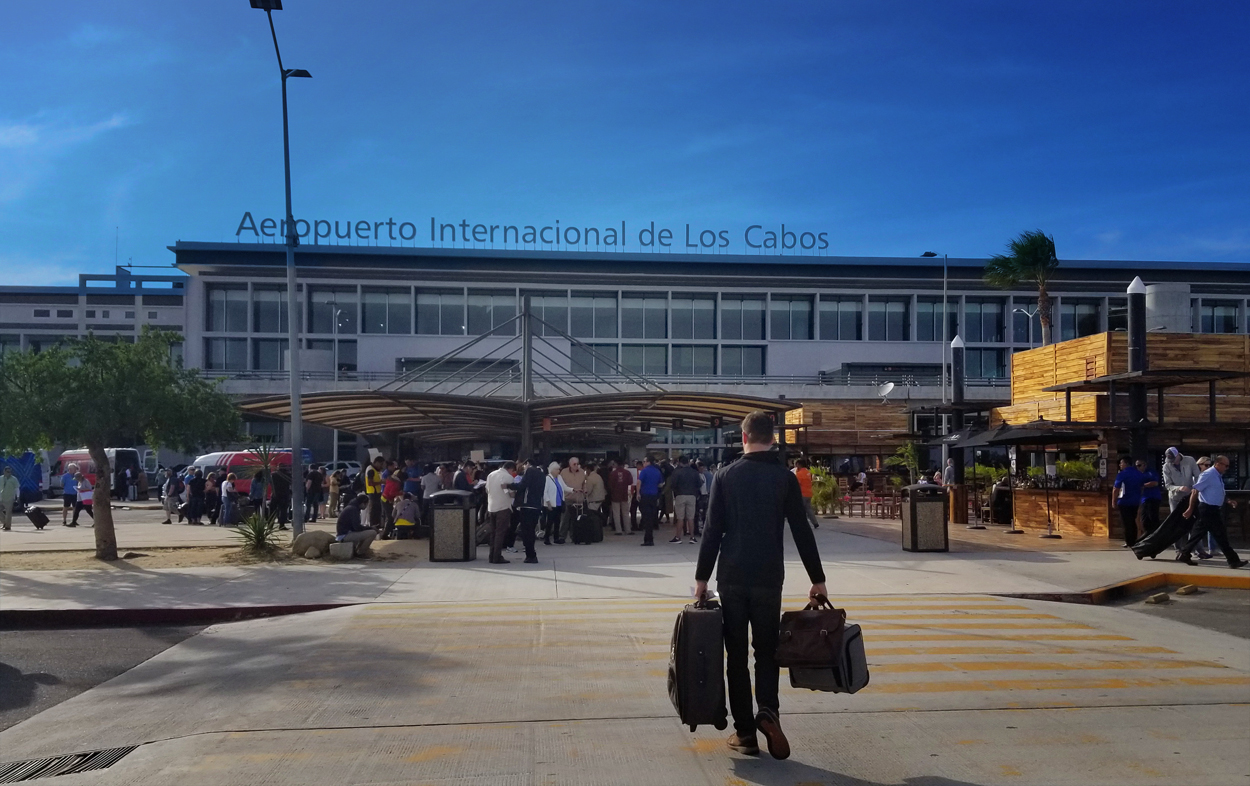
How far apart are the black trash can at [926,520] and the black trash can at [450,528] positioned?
763 centimetres

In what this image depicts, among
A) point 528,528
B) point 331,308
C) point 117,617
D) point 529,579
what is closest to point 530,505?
point 528,528

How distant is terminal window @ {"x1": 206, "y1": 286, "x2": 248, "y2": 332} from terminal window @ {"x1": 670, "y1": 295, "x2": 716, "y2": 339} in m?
26.5

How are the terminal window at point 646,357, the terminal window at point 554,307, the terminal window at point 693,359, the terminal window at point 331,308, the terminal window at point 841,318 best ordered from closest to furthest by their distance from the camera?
1. the terminal window at point 331,308
2. the terminal window at point 554,307
3. the terminal window at point 646,357
4. the terminal window at point 693,359
5. the terminal window at point 841,318

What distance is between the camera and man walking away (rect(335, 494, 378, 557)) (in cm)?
1692

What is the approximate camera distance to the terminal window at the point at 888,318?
6400 centimetres

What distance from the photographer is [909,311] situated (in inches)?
2520

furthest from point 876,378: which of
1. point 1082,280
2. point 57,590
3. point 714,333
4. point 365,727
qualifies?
point 365,727

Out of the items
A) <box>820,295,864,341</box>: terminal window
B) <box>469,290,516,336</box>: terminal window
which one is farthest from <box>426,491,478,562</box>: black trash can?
<box>820,295,864,341</box>: terminal window

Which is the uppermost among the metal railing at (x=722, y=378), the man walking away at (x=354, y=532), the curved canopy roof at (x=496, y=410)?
the metal railing at (x=722, y=378)

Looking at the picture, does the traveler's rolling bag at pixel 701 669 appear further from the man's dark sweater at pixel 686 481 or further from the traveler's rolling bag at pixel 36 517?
the traveler's rolling bag at pixel 36 517

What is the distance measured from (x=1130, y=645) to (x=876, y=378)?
5291 cm

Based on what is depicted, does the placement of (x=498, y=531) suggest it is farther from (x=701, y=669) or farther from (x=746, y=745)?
(x=701, y=669)

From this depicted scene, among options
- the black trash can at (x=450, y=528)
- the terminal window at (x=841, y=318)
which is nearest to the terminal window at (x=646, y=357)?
the terminal window at (x=841, y=318)

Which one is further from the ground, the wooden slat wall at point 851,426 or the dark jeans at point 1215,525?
the wooden slat wall at point 851,426
